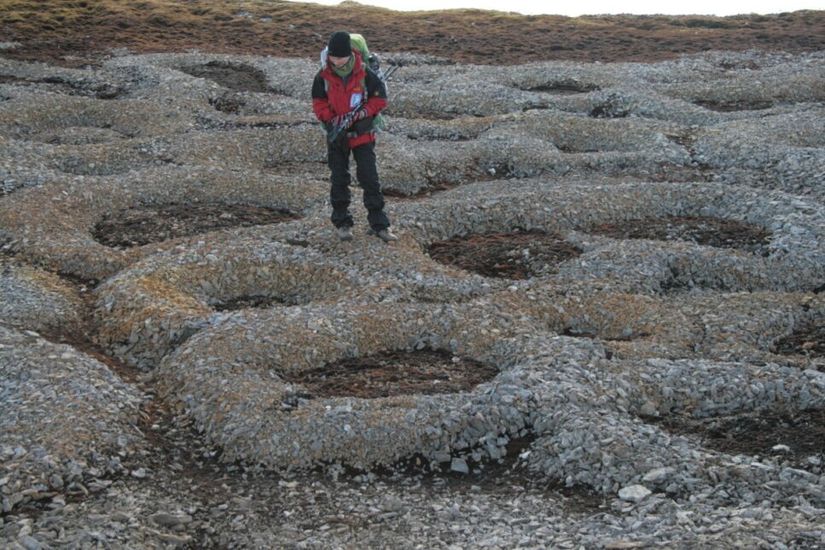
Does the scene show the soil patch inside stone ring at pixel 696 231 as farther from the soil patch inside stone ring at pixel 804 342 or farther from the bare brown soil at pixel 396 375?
the bare brown soil at pixel 396 375

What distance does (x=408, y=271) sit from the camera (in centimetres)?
2330

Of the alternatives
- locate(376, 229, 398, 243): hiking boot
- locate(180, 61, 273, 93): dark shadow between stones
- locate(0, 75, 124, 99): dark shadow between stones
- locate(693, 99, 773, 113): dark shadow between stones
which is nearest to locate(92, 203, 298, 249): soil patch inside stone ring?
locate(376, 229, 398, 243): hiking boot

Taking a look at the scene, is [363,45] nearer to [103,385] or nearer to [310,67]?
[103,385]

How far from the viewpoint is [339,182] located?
2356 cm

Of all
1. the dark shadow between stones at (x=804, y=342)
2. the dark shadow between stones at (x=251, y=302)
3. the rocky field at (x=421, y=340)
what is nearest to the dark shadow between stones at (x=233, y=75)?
the rocky field at (x=421, y=340)

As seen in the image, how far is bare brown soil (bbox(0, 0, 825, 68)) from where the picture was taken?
58719mm

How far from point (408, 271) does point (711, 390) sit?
28.6 ft

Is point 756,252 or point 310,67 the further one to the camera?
point 310,67

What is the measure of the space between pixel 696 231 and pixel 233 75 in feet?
106

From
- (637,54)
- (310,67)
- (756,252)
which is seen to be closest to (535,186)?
(756,252)

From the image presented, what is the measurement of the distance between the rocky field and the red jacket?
4.23m

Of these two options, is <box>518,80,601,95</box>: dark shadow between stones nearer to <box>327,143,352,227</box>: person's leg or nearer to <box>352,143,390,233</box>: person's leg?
<box>352,143,390,233</box>: person's leg

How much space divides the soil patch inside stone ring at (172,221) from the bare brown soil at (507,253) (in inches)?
244

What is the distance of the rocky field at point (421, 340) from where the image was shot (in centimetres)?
1423
